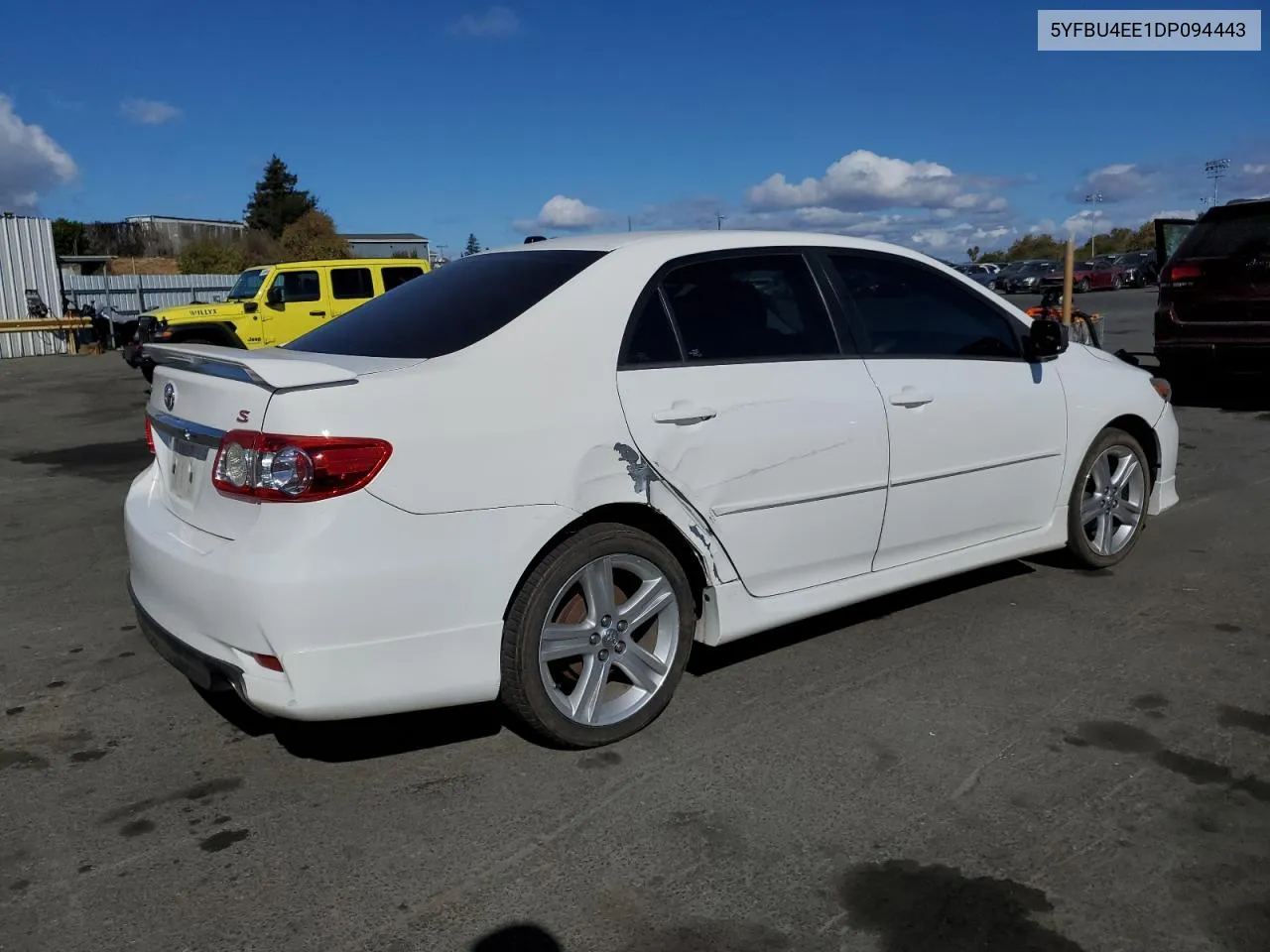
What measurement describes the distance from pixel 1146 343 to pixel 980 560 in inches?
590

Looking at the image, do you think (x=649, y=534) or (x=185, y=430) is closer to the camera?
(x=185, y=430)

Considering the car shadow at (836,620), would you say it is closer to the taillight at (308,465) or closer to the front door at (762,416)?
the front door at (762,416)

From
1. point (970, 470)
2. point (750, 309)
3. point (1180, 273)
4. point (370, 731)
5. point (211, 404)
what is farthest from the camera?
point (1180, 273)

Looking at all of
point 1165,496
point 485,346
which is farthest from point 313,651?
point 1165,496

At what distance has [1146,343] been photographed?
692 inches

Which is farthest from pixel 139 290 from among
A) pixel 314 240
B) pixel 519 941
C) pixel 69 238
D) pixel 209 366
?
pixel 69 238

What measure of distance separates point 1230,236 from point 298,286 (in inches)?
514

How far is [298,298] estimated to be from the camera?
1695 centimetres

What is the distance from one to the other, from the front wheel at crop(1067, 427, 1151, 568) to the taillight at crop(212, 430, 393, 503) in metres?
3.47

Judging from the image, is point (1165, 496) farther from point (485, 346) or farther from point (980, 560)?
point (485, 346)

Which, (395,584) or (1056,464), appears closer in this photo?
(395,584)


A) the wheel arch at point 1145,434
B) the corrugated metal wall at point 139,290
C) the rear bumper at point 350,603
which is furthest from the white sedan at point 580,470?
the corrugated metal wall at point 139,290

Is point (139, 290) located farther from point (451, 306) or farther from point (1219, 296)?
point (451, 306)

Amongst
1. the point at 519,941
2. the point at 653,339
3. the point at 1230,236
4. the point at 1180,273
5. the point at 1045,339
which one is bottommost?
the point at 519,941
